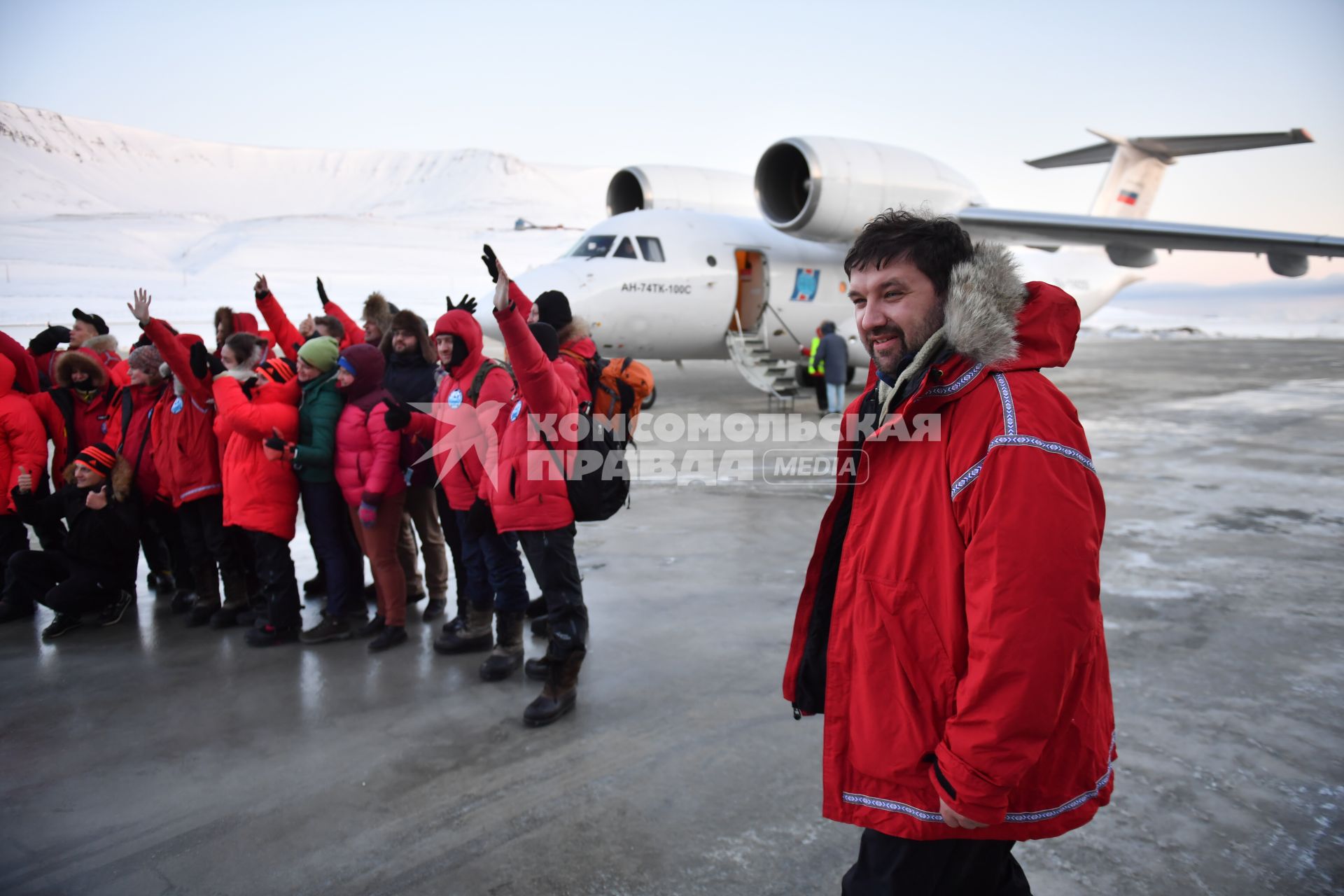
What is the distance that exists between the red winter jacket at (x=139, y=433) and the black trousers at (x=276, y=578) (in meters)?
0.95

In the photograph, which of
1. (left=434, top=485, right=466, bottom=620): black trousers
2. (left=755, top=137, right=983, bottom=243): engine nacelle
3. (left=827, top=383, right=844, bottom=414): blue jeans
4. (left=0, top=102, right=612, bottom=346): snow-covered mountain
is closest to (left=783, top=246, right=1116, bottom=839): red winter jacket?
(left=434, top=485, right=466, bottom=620): black trousers

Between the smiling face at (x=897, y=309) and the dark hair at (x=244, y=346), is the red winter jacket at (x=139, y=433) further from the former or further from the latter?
the smiling face at (x=897, y=309)

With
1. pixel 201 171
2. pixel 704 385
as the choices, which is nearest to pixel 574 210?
pixel 201 171

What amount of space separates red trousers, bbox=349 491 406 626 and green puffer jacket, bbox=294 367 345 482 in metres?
0.28

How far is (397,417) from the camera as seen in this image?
12.8 ft

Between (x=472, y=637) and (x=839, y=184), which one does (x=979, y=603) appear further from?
(x=839, y=184)

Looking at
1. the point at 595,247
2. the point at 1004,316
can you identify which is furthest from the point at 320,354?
the point at 595,247

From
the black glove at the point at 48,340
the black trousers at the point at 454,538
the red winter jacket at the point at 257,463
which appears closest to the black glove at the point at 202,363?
the red winter jacket at the point at 257,463

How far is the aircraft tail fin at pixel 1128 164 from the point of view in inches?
682

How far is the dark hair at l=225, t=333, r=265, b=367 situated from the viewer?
4062 millimetres

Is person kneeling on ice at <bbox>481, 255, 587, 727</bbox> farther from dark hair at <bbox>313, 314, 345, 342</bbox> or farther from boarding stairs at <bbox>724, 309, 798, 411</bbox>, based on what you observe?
boarding stairs at <bbox>724, 309, 798, 411</bbox>

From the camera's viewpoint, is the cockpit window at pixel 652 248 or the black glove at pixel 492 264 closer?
the black glove at pixel 492 264

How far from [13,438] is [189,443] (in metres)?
1.04

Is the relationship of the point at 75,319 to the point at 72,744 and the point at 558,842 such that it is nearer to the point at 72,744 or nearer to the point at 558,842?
the point at 72,744
